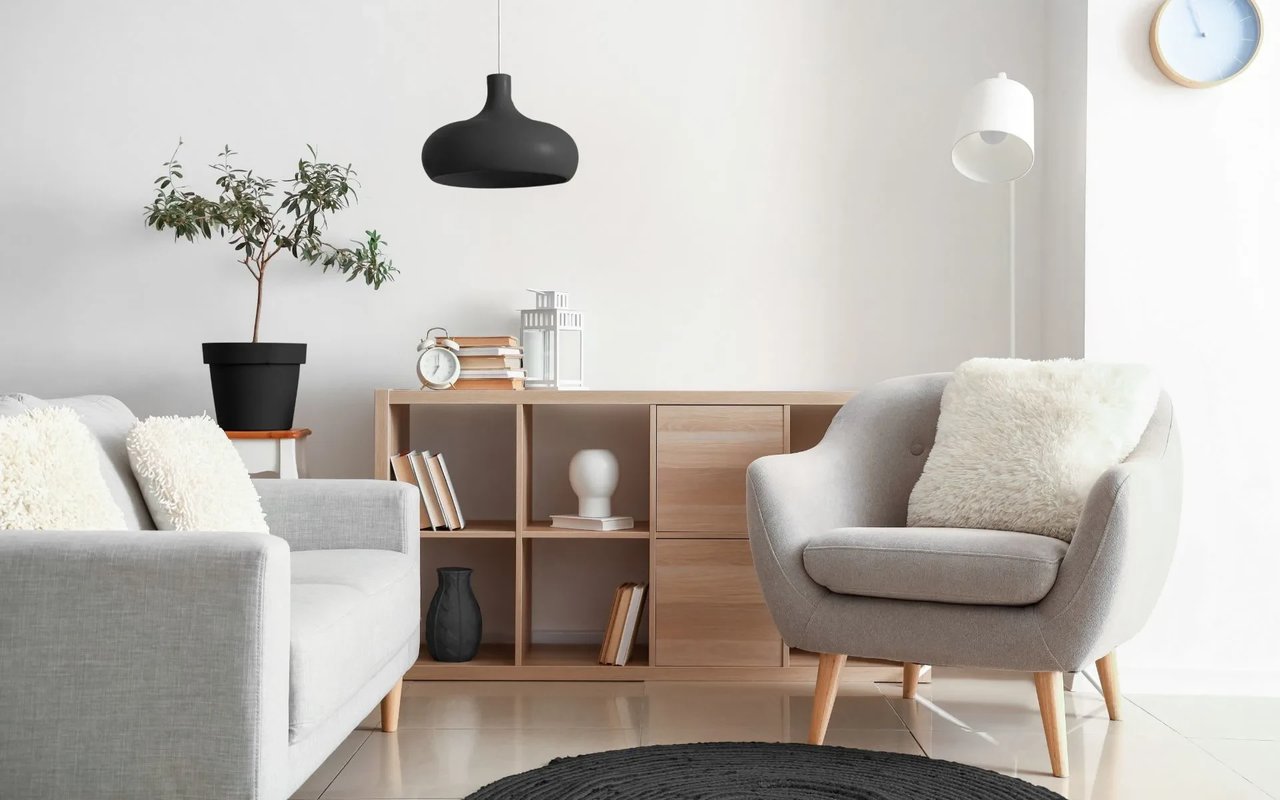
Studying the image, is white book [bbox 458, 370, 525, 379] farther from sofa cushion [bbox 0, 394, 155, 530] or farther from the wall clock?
the wall clock

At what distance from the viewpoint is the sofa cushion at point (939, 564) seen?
7.61ft

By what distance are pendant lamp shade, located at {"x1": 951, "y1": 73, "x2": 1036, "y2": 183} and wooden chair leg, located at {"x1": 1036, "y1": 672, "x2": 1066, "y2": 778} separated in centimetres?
146

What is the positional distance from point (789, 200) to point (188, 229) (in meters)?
1.84

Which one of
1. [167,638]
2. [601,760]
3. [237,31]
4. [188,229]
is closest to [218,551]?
[167,638]

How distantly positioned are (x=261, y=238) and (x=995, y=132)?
7.48 ft

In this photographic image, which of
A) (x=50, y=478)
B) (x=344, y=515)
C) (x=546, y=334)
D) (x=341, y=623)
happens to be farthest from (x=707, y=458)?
(x=50, y=478)

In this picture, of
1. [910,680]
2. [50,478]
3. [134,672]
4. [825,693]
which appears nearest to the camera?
[134,672]

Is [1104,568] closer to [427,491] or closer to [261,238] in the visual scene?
[427,491]

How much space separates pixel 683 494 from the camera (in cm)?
324

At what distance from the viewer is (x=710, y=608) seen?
322 cm

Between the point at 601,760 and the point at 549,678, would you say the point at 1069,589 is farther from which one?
the point at 549,678

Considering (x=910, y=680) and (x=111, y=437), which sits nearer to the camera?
(x=111, y=437)

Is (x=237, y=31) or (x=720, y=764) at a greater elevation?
(x=237, y=31)

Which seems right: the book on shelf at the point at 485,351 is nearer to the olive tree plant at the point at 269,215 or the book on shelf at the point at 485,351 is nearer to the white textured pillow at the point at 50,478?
the olive tree plant at the point at 269,215
